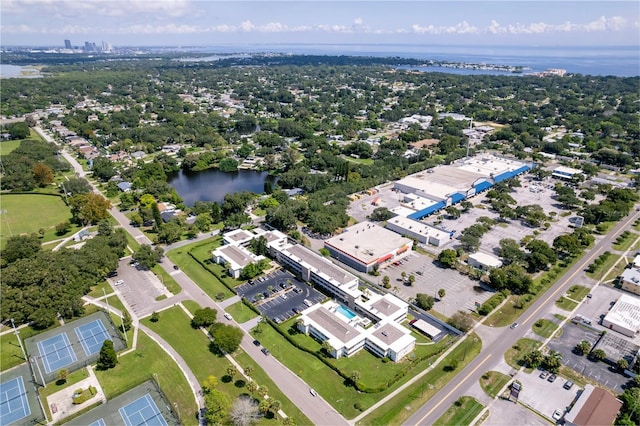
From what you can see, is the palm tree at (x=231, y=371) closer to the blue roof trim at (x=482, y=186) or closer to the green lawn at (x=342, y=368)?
the green lawn at (x=342, y=368)

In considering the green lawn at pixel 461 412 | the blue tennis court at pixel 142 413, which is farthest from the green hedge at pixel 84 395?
the green lawn at pixel 461 412

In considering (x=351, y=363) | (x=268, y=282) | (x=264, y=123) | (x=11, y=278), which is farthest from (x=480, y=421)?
(x=264, y=123)

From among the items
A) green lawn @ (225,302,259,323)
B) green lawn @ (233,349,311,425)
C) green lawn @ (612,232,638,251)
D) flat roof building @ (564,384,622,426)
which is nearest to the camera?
flat roof building @ (564,384,622,426)

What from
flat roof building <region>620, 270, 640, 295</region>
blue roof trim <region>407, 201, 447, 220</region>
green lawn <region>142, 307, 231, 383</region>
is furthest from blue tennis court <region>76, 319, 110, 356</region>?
flat roof building <region>620, 270, 640, 295</region>

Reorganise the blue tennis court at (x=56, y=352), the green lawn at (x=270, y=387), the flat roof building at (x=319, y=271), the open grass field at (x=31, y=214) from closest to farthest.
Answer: the green lawn at (x=270, y=387), the blue tennis court at (x=56, y=352), the flat roof building at (x=319, y=271), the open grass field at (x=31, y=214)

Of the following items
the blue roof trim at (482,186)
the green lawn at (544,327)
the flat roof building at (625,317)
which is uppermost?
the blue roof trim at (482,186)

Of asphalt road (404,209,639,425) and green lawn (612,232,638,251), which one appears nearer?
asphalt road (404,209,639,425)

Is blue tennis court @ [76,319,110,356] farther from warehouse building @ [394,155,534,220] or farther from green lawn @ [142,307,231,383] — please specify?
warehouse building @ [394,155,534,220]
